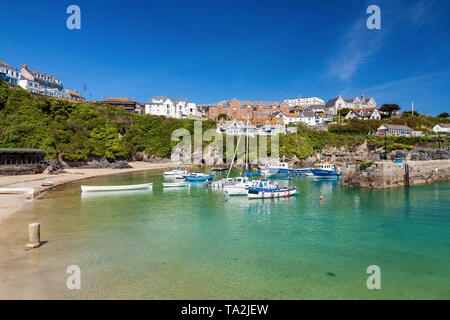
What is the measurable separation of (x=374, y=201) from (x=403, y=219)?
711 cm

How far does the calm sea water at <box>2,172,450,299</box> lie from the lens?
35.4 ft

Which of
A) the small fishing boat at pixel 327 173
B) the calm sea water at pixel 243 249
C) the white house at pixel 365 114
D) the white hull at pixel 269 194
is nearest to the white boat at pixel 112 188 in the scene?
the calm sea water at pixel 243 249

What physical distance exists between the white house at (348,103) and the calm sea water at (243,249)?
9068cm

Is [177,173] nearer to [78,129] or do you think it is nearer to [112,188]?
[112,188]

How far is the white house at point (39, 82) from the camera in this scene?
262ft

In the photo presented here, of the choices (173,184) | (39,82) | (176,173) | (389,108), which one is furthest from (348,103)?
(39,82)

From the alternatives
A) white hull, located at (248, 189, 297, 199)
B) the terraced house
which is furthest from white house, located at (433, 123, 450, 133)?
white hull, located at (248, 189, 297, 199)

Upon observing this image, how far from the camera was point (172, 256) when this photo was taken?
45.8ft

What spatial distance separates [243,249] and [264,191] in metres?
14.2

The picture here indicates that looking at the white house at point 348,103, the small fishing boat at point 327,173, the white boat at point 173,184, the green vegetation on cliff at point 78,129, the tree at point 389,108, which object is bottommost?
the white boat at point 173,184

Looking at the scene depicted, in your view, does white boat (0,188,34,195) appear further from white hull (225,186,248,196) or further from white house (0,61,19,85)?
white house (0,61,19,85)

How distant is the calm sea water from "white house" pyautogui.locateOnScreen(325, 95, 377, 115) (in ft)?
298

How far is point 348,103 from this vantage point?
120250mm

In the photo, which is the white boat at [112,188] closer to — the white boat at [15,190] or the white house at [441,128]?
the white boat at [15,190]
